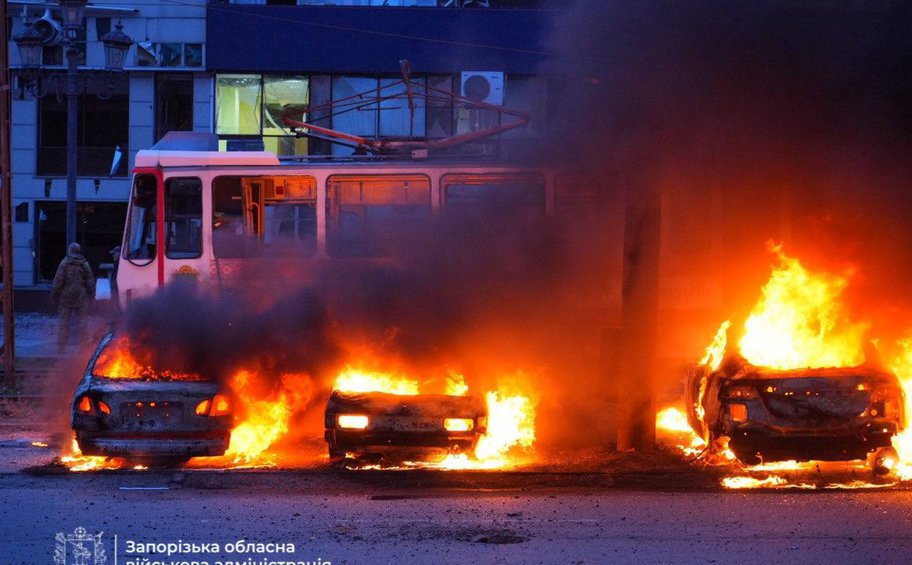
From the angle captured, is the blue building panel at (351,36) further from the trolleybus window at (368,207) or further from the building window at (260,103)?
the trolleybus window at (368,207)

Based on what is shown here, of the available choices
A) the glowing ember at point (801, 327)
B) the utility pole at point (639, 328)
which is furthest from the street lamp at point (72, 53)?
the glowing ember at point (801, 327)

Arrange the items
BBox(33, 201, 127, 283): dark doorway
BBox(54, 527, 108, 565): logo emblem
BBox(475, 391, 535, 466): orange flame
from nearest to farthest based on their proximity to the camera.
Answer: BBox(54, 527, 108, 565): logo emblem
BBox(475, 391, 535, 466): orange flame
BBox(33, 201, 127, 283): dark doorway

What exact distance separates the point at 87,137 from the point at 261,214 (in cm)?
1307

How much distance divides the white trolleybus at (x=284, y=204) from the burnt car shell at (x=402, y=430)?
403cm

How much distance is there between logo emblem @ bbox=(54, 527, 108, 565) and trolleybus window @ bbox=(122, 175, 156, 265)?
692 cm

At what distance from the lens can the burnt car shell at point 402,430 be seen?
8297 millimetres

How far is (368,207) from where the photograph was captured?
40.7ft

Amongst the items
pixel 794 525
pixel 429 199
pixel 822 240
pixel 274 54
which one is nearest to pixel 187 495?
pixel 794 525

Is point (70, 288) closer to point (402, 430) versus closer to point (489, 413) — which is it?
point (489, 413)

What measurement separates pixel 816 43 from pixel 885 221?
218 cm

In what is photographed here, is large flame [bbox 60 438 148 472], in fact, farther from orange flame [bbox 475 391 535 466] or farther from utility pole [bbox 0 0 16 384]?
utility pole [bbox 0 0 16 384]

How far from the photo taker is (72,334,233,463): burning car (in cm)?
827

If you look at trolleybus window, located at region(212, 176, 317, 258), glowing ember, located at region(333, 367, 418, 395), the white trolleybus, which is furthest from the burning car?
trolleybus window, located at region(212, 176, 317, 258)

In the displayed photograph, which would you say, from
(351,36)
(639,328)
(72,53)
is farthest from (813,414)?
(351,36)
